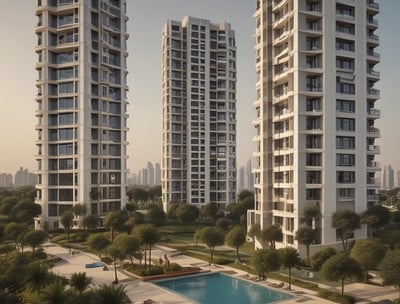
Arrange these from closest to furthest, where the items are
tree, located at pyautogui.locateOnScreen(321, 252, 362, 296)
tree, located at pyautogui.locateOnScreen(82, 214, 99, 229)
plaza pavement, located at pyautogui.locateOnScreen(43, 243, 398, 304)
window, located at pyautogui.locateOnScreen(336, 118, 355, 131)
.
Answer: tree, located at pyautogui.locateOnScreen(321, 252, 362, 296), plaza pavement, located at pyautogui.locateOnScreen(43, 243, 398, 304), window, located at pyautogui.locateOnScreen(336, 118, 355, 131), tree, located at pyautogui.locateOnScreen(82, 214, 99, 229)

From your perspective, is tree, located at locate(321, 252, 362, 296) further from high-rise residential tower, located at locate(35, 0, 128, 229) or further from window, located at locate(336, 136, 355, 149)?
high-rise residential tower, located at locate(35, 0, 128, 229)

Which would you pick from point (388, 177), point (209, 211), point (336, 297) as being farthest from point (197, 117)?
point (388, 177)

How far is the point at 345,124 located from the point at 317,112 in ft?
14.5

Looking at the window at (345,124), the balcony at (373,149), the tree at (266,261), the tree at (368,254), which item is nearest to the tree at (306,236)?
the tree at (368,254)

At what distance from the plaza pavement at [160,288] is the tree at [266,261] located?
1.80 meters

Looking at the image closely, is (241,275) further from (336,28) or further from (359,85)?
(336,28)

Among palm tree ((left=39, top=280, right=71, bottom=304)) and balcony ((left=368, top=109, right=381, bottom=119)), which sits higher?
balcony ((left=368, top=109, right=381, bottom=119))

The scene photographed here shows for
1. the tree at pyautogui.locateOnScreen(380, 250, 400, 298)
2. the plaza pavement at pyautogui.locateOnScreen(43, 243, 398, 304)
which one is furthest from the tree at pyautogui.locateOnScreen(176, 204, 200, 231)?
the tree at pyautogui.locateOnScreen(380, 250, 400, 298)

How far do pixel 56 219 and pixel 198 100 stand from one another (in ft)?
133

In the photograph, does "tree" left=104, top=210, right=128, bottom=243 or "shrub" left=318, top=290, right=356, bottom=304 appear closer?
"shrub" left=318, top=290, right=356, bottom=304

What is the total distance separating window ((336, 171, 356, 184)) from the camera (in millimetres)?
43644

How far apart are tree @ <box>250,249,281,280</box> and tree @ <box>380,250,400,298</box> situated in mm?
7608

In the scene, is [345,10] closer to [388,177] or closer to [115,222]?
[115,222]

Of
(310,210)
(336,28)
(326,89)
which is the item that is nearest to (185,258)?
(310,210)
